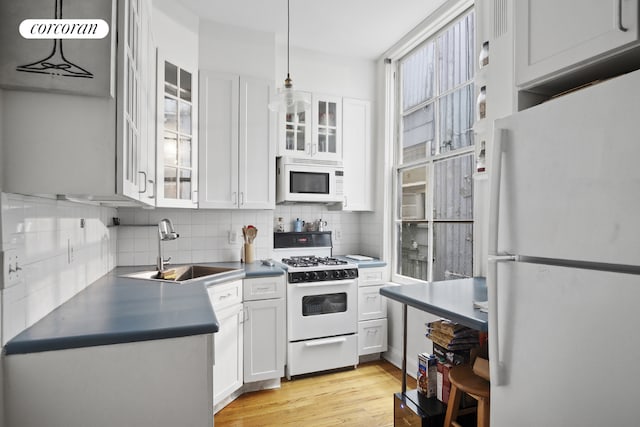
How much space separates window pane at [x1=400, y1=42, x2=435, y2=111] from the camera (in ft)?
10.2

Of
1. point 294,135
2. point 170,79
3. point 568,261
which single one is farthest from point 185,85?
point 568,261

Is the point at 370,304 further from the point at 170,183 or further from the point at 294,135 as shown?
the point at 170,183

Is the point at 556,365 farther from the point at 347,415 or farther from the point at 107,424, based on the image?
the point at 347,415

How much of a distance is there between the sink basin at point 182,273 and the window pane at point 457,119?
6.51 feet

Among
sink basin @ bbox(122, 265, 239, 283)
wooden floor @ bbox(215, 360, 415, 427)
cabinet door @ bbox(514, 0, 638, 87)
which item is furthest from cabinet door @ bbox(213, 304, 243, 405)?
cabinet door @ bbox(514, 0, 638, 87)

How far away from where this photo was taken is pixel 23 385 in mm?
1146

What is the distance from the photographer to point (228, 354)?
248 cm

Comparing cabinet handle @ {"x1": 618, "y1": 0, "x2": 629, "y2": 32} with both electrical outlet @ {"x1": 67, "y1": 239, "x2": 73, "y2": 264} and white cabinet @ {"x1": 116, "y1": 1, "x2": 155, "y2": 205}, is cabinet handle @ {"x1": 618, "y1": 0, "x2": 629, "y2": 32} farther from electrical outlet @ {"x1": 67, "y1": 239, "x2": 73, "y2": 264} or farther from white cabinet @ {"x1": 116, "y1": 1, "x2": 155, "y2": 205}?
electrical outlet @ {"x1": 67, "y1": 239, "x2": 73, "y2": 264}

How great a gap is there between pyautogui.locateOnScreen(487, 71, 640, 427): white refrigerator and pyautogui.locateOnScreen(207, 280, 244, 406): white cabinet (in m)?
1.74

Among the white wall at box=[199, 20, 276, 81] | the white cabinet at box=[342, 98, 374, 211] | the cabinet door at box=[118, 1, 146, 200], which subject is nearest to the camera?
the cabinet door at box=[118, 1, 146, 200]

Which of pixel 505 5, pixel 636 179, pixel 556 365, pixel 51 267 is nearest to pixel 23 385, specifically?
pixel 51 267

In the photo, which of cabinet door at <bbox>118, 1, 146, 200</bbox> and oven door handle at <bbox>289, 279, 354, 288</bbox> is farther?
oven door handle at <bbox>289, 279, 354, 288</bbox>

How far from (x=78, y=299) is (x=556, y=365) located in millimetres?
1937

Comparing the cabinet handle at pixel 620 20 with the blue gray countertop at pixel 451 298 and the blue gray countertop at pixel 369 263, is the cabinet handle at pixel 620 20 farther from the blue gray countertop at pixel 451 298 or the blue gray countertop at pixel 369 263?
the blue gray countertop at pixel 369 263
